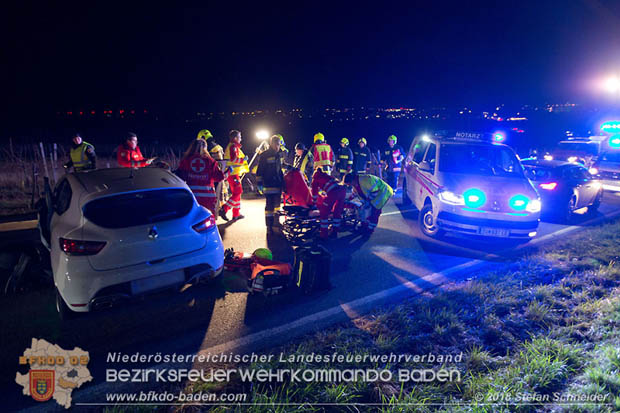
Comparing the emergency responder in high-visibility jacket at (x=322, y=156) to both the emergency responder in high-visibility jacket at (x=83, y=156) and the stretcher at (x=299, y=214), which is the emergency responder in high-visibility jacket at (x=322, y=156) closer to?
the stretcher at (x=299, y=214)

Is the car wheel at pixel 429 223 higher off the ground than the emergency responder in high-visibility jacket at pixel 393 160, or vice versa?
the emergency responder in high-visibility jacket at pixel 393 160

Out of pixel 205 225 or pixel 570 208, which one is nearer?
pixel 205 225

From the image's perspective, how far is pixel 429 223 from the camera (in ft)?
25.4

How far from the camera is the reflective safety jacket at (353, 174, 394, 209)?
7156 mm

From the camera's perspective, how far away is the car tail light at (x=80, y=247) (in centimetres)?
359

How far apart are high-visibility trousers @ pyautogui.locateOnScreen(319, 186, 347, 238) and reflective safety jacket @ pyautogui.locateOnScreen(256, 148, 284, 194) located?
3.58 feet

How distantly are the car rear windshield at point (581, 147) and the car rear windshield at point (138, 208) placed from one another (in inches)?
672

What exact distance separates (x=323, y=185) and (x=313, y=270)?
2462 mm

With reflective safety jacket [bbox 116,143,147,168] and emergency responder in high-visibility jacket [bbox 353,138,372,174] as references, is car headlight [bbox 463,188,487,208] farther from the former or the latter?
reflective safety jacket [bbox 116,143,147,168]

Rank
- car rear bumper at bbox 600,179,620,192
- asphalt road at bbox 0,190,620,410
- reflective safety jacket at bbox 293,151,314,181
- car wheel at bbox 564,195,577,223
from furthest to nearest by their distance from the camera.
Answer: car rear bumper at bbox 600,179,620,192 → reflective safety jacket at bbox 293,151,314,181 → car wheel at bbox 564,195,577,223 → asphalt road at bbox 0,190,620,410

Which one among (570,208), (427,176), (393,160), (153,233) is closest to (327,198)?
(427,176)

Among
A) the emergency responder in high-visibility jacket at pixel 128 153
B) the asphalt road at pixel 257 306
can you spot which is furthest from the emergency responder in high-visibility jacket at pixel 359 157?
the emergency responder in high-visibility jacket at pixel 128 153

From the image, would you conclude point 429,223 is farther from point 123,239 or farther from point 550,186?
point 123,239

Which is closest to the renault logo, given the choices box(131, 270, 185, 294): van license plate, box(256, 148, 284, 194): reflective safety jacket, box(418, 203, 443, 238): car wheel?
box(131, 270, 185, 294): van license plate
